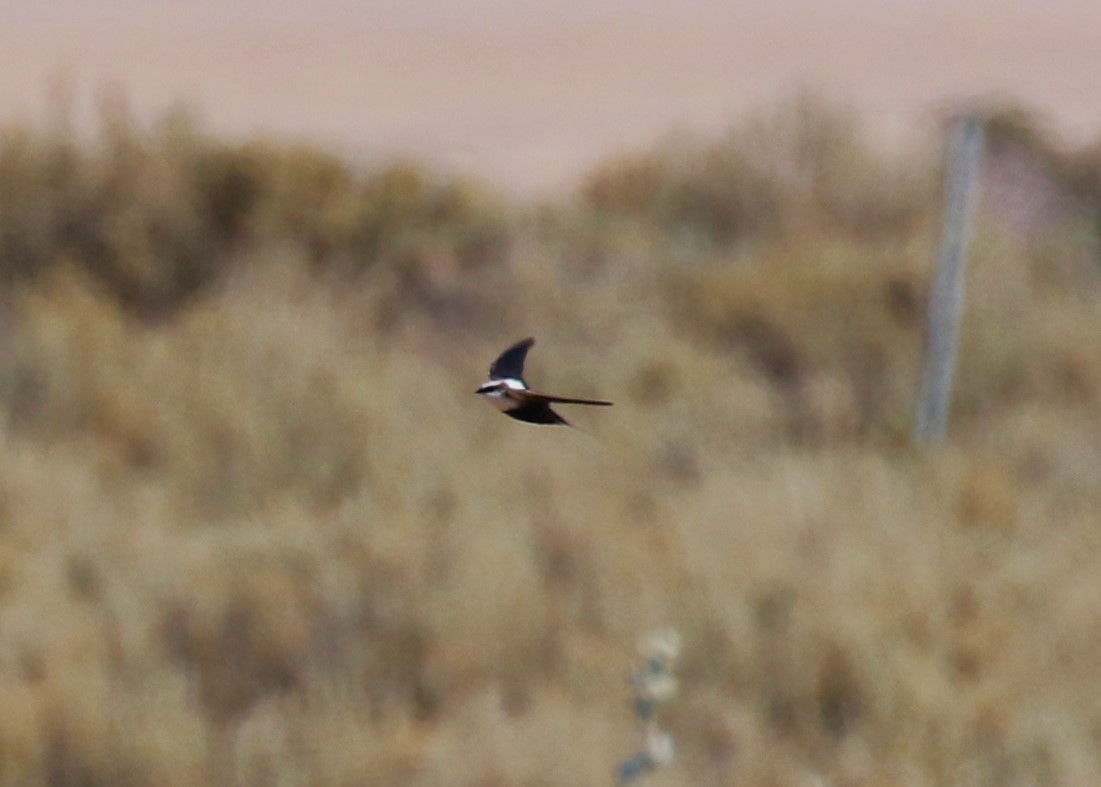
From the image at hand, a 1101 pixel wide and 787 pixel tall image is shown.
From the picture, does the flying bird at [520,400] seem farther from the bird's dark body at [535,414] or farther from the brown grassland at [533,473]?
the brown grassland at [533,473]

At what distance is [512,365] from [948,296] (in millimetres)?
8244

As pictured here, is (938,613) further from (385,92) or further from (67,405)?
(385,92)

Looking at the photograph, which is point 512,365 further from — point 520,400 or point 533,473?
point 533,473

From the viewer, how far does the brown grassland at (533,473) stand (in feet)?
20.2

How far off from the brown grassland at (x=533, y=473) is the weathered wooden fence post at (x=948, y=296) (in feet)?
0.66

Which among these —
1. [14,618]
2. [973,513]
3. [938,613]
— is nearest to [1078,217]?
[973,513]

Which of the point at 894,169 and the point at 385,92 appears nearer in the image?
the point at 894,169

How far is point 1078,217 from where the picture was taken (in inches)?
521

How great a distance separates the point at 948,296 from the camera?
9.66 m

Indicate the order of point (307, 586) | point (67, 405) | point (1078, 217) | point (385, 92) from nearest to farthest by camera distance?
1. point (307, 586)
2. point (67, 405)
3. point (1078, 217)
4. point (385, 92)

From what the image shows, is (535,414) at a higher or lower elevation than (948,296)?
higher

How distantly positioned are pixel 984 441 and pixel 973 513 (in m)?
1.43

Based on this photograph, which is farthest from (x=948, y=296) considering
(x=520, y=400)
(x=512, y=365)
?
(x=520, y=400)

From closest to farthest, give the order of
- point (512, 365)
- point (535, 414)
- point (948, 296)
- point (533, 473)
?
1. point (535, 414)
2. point (512, 365)
3. point (533, 473)
4. point (948, 296)
